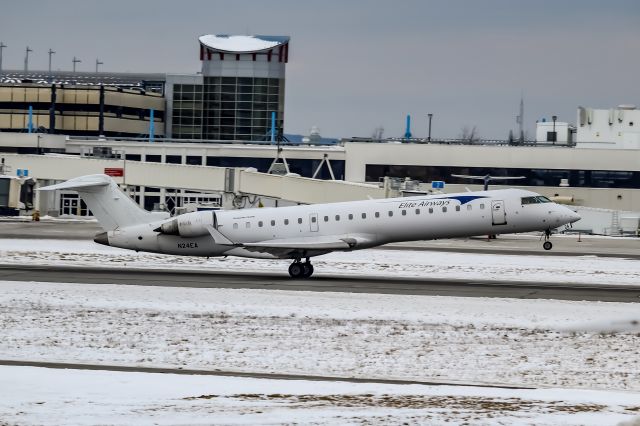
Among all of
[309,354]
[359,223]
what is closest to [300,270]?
[359,223]

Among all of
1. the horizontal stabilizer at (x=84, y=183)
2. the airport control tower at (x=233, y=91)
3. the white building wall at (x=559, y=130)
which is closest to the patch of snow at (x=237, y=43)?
the airport control tower at (x=233, y=91)

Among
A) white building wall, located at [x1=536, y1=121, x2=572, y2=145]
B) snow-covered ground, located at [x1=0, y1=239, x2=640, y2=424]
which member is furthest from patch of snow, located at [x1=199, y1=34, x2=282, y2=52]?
snow-covered ground, located at [x1=0, y1=239, x2=640, y2=424]

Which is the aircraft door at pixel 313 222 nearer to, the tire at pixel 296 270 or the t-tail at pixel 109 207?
the tire at pixel 296 270

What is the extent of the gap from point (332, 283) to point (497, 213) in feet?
21.2

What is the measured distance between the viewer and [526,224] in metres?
38.5

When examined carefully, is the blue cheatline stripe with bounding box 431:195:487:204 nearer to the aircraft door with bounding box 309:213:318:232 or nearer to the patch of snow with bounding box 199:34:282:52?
the aircraft door with bounding box 309:213:318:232

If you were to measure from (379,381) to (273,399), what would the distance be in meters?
3.31

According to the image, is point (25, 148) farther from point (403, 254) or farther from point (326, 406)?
point (326, 406)

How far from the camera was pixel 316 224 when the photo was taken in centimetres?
3844

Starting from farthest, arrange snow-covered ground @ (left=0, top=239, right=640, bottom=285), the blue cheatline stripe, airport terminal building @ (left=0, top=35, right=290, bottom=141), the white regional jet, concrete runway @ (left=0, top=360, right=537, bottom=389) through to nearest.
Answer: airport terminal building @ (left=0, top=35, right=290, bottom=141) < snow-covered ground @ (left=0, top=239, right=640, bottom=285) < the blue cheatline stripe < the white regional jet < concrete runway @ (left=0, top=360, right=537, bottom=389)

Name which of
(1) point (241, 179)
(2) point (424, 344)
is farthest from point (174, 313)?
(1) point (241, 179)

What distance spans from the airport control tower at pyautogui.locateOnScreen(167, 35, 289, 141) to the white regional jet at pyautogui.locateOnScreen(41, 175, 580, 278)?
278 feet

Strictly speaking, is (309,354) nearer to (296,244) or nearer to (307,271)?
(296,244)

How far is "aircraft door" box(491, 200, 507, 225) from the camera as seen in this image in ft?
125
